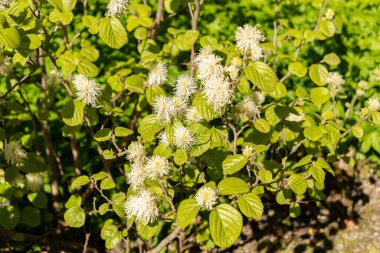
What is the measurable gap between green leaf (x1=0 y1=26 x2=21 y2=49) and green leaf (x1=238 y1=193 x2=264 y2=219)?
971 mm

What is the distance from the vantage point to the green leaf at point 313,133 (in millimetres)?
1889

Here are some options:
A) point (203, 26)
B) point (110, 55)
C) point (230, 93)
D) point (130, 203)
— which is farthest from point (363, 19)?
point (130, 203)

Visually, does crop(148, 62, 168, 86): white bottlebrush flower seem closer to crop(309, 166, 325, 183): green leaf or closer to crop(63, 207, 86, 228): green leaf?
crop(63, 207, 86, 228): green leaf

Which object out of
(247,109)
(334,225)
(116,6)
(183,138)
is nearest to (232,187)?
(183,138)

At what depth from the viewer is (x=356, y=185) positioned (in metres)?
3.77

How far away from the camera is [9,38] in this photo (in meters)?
1.61

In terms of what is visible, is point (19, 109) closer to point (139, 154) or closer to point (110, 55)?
point (139, 154)

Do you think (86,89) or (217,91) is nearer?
(217,91)

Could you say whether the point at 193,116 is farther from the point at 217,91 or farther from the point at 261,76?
the point at 261,76

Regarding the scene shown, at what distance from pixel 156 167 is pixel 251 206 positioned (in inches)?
15.3

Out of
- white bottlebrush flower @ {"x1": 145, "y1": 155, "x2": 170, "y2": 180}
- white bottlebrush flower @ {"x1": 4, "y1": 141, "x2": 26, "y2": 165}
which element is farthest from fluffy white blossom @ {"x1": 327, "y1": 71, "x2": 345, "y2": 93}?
white bottlebrush flower @ {"x1": 4, "y1": 141, "x2": 26, "y2": 165}

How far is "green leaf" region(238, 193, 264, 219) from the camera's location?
1.56 metres

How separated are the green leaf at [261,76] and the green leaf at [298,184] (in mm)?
437

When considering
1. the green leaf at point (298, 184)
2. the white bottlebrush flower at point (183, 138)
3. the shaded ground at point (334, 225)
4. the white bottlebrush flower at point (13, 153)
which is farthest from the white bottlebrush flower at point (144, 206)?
the shaded ground at point (334, 225)
